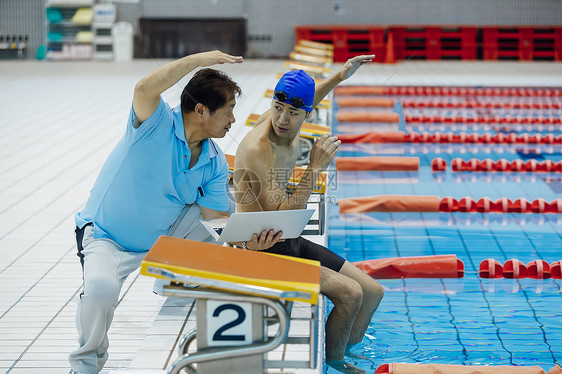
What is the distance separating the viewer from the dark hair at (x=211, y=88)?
252cm

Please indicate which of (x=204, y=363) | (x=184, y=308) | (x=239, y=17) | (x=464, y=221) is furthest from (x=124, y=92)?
(x=204, y=363)

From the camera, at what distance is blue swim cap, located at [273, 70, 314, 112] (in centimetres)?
269

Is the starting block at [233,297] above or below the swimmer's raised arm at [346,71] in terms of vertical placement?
below

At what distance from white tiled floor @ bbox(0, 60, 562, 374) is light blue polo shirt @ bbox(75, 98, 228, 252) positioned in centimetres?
40

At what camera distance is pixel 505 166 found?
608cm

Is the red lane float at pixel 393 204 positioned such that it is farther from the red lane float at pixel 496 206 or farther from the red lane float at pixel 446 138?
the red lane float at pixel 446 138

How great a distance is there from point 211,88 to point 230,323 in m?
0.93

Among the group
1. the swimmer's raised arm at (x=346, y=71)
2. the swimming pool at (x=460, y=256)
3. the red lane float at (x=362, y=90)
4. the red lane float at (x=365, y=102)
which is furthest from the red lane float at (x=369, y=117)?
the swimmer's raised arm at (x=346, y=71)

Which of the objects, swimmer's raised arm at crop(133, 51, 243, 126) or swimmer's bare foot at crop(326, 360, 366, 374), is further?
swimmer's bare foot at crop(326, 360, 366, 374)

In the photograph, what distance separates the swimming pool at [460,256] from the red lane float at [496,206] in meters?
0.05

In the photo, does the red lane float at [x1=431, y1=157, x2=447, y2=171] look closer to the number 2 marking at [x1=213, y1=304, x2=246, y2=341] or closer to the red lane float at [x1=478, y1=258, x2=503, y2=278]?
the red lane float at [x1=478, y1=258, x2=503, y2=278]

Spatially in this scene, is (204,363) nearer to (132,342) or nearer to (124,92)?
(132,342)


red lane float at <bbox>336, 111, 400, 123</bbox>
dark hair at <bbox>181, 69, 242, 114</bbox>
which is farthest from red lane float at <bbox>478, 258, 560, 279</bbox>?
red lane float at <bbox>336, 111, 400, 123</bbox>

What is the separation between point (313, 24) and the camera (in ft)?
47.6
